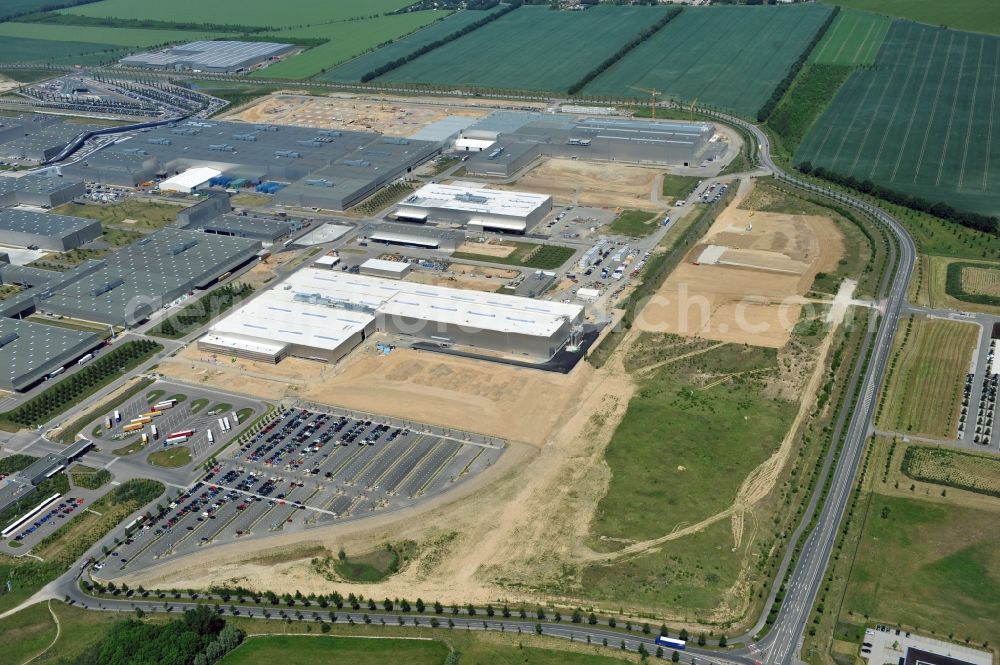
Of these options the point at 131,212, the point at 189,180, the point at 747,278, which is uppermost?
the point at 189,180

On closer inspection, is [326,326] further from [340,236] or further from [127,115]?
[127,115]

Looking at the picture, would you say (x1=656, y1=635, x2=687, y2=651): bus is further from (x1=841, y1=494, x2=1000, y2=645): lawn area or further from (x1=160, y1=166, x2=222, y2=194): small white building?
(x1=160, y1=166, x2=222, y2=194): small white building

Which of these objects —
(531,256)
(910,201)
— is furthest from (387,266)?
(910,201)

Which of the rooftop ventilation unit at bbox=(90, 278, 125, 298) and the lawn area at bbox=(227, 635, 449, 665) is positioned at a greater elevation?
the rooftop ventilation unit at bbox=(90, 278, 125, 298)

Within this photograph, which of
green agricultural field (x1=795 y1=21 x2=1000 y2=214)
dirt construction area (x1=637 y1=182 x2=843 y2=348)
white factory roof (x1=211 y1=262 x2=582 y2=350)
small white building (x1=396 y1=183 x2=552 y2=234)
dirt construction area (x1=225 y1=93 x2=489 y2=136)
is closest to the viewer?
white factory roof (x1=211 y1=262 x2=582 y2=350)

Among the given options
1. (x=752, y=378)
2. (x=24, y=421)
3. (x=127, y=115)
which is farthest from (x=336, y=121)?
(x=752, y=378)

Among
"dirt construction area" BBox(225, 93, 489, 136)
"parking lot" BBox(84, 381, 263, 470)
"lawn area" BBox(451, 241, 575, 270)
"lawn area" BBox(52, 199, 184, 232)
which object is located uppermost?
"dirt construction area" BBox(225, 93, 489, 136)

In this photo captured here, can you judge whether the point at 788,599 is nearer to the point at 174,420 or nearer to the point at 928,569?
the point at 928,569

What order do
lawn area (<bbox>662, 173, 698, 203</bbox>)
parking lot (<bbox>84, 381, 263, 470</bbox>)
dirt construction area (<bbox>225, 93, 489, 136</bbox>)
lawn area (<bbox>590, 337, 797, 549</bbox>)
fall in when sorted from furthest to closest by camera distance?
dirt construction area (<bbox>225, 93, 489, 136</bbox>), lawn area (<bbox>662, 173, 698, 203</bbox>), parking lot (<bbox>84, 381, 263, 470</bbox>), lawn area (<bbox>590, 337, 797, 549</bbox>)

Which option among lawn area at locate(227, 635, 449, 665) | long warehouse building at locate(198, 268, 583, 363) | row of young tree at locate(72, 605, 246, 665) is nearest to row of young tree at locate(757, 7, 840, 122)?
long warehouse building at locate(198, 268, 583, 363)
